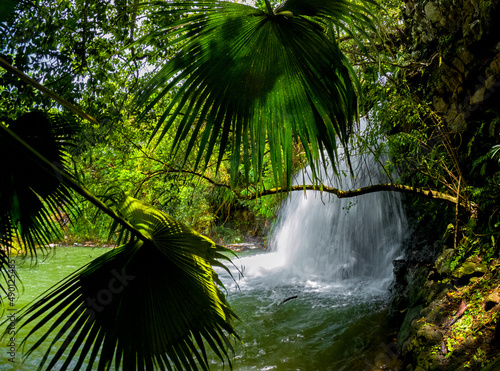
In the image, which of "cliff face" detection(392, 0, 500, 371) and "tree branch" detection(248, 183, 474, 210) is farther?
"tree branch" detection(248, 183, 474, 210)

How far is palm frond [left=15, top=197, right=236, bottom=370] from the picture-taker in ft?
4.40

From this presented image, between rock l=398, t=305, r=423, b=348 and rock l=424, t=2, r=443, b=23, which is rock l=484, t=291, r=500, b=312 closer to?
rock l=398, t=305, r=423, b=348

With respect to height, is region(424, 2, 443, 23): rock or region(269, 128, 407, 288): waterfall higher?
region(424, 2, 443, 23): rock

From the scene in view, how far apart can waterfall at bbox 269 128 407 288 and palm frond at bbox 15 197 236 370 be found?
458cm

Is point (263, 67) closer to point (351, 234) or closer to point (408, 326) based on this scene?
point (408, 326)

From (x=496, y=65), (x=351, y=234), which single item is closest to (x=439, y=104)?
(x=496, y=65)

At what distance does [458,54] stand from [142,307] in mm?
5323

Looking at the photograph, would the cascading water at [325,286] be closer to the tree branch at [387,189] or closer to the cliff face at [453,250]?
the tree branch at [387,189]

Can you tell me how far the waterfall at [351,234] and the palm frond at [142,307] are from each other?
4580mm

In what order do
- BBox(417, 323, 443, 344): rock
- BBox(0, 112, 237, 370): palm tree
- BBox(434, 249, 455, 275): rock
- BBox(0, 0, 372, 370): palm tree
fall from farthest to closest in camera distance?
BBox(434, 249, 455, 275): rock → BBox(417, 323, 443, 344): rock → BBox(0, 0, 372, 370): palm tree → BBox(0, 112, 237, 370): palm tree

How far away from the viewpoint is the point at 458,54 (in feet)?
15.4

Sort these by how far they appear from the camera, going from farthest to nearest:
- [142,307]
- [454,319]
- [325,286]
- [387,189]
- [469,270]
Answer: [325,286]
[387,189]
[469,270]
[454,319]
[142,307]

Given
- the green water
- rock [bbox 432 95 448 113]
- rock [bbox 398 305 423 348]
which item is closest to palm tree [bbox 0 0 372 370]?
the green water

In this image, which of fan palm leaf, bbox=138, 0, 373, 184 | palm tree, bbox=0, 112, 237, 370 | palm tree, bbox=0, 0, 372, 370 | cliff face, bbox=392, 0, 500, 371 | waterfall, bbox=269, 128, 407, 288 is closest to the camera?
palm tree, bbox=0, 112, 237, 370
